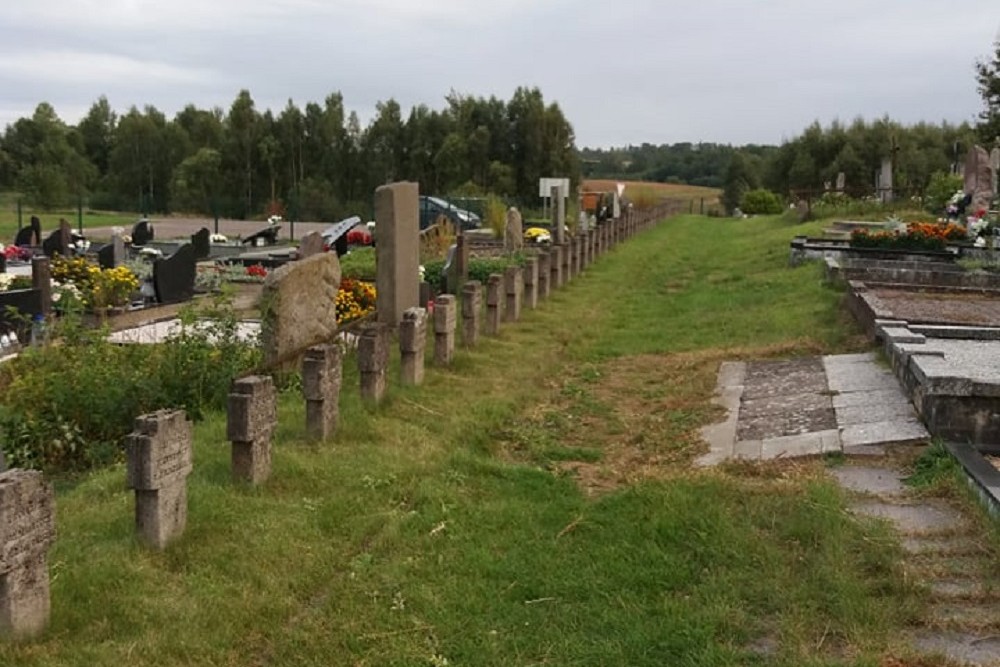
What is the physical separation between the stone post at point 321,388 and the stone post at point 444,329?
2426 millimetres

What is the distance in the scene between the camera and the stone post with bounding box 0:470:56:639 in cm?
334

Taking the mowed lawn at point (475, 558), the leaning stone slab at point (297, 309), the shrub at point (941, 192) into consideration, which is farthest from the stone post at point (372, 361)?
the shrub at point (941, 192)

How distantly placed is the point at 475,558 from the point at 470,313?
5364 millimetres

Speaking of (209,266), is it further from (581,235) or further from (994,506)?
(994,506)

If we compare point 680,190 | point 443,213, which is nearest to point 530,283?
point 443,213

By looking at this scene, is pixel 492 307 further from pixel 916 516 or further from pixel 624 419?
pixel 916 516

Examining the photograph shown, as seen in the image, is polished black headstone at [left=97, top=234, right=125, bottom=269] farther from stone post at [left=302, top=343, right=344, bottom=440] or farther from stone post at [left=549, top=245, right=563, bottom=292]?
stone post at [left=302, top=343, right=344, bottom=440]

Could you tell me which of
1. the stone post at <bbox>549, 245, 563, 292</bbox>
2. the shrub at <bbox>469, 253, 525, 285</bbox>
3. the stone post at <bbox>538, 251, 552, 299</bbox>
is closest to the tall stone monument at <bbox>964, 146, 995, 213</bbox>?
the stone post at <bbox>549, 245, 563, 292</bbox>

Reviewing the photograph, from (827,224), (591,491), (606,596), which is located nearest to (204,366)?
(591,491)

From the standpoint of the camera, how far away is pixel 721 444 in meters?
6.62

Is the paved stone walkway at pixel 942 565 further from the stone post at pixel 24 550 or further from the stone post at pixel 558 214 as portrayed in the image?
the stone post at pixel 558 214

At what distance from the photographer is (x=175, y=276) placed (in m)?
13.1

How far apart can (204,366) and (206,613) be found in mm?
3317

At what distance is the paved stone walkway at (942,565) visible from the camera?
3611 millimetres
